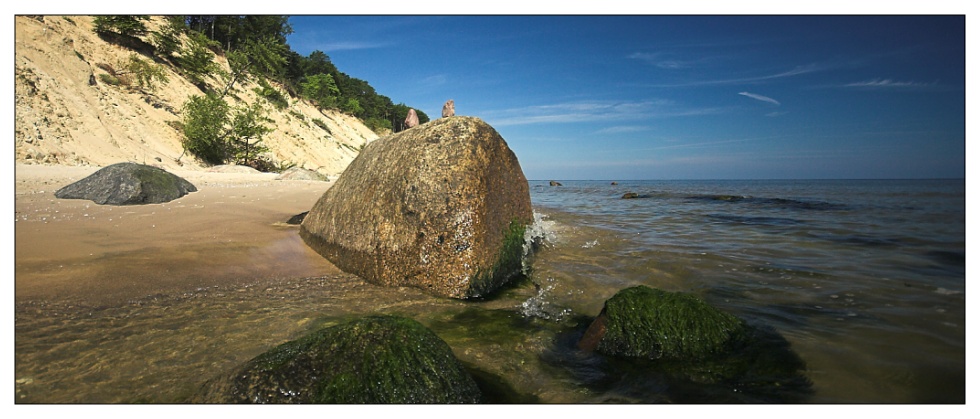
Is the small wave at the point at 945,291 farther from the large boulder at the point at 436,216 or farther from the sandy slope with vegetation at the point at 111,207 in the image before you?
the sandy slope with vegetation at the point at 111,207

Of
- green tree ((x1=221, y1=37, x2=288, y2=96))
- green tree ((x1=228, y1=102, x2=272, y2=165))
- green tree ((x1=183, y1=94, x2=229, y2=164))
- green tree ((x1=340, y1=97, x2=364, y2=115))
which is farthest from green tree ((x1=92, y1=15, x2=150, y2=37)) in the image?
green tree ((x1=340, y1=97, x2=364, y2=115))

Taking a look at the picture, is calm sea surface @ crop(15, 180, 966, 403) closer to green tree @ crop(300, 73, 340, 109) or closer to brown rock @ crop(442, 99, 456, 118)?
brown rock @ crop(442, 99, 456, 118)

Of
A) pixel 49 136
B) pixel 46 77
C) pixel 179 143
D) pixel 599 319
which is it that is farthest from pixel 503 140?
pixel 179 143

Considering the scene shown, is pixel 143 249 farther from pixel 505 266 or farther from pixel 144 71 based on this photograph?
pixel 144 71

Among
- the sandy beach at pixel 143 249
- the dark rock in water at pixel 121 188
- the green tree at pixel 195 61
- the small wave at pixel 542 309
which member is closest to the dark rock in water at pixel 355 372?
the small wave at pixel 542 309

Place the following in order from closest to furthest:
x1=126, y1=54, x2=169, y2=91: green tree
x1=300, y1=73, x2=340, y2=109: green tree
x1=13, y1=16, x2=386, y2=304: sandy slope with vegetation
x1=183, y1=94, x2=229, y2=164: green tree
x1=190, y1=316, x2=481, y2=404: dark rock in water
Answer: x1=190, y1=316, x2=481, y2=404: dark rock in water → x1=13, y1=16, x2=386, y2=304: sandy slope with vegetation → x1=183, y1=94, x2=229, y2=164: green tree → x1=126, y1=54, x2=169, y2=91: green tree → x1=300, y1=73, x2=340, y2=109: green tree

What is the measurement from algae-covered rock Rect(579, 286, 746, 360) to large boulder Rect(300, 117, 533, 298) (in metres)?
1.33

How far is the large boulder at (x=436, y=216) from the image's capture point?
12.4 feet

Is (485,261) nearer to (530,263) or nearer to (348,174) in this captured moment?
(530,263)

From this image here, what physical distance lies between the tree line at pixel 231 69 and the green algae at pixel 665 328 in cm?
1207

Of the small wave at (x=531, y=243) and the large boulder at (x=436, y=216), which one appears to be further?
the small wave at (x=531, y=243)

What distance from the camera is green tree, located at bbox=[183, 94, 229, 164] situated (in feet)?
57.9

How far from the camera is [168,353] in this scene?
2.35 m

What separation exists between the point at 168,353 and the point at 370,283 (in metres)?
1.75
